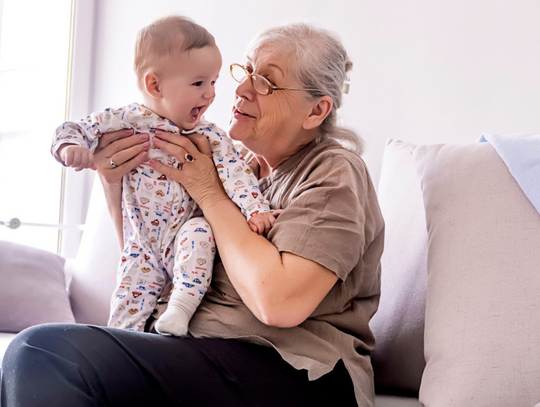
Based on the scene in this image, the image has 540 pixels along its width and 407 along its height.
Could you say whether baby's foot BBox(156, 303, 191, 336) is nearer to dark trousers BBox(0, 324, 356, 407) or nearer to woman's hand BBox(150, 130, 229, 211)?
dark trousers BBox(0, 324, 356, 407)

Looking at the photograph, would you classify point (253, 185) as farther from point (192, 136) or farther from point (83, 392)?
point (83, 392)

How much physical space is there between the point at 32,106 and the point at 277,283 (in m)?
2.40

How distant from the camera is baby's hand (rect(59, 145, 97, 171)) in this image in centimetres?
128

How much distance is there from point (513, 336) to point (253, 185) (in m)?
0.69

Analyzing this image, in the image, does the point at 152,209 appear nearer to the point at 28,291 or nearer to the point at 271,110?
the point at 271,110

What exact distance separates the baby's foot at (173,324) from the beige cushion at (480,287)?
1.78 ft

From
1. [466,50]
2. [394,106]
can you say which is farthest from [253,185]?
[466,50]

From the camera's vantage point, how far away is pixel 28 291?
1.87 m

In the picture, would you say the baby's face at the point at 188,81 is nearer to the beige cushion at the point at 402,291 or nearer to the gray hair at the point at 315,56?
the gray hair at the point at 315,56

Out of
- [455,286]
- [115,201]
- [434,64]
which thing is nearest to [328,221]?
[455,286]

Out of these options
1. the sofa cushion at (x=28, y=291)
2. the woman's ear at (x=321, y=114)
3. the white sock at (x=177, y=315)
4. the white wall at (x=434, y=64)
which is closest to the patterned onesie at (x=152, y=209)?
the white sock at (x=177, y=315)

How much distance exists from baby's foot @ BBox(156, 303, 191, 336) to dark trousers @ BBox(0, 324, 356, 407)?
23 millimetres

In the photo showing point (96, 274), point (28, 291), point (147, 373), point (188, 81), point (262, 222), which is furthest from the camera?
point (96, 274)

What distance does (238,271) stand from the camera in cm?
123
